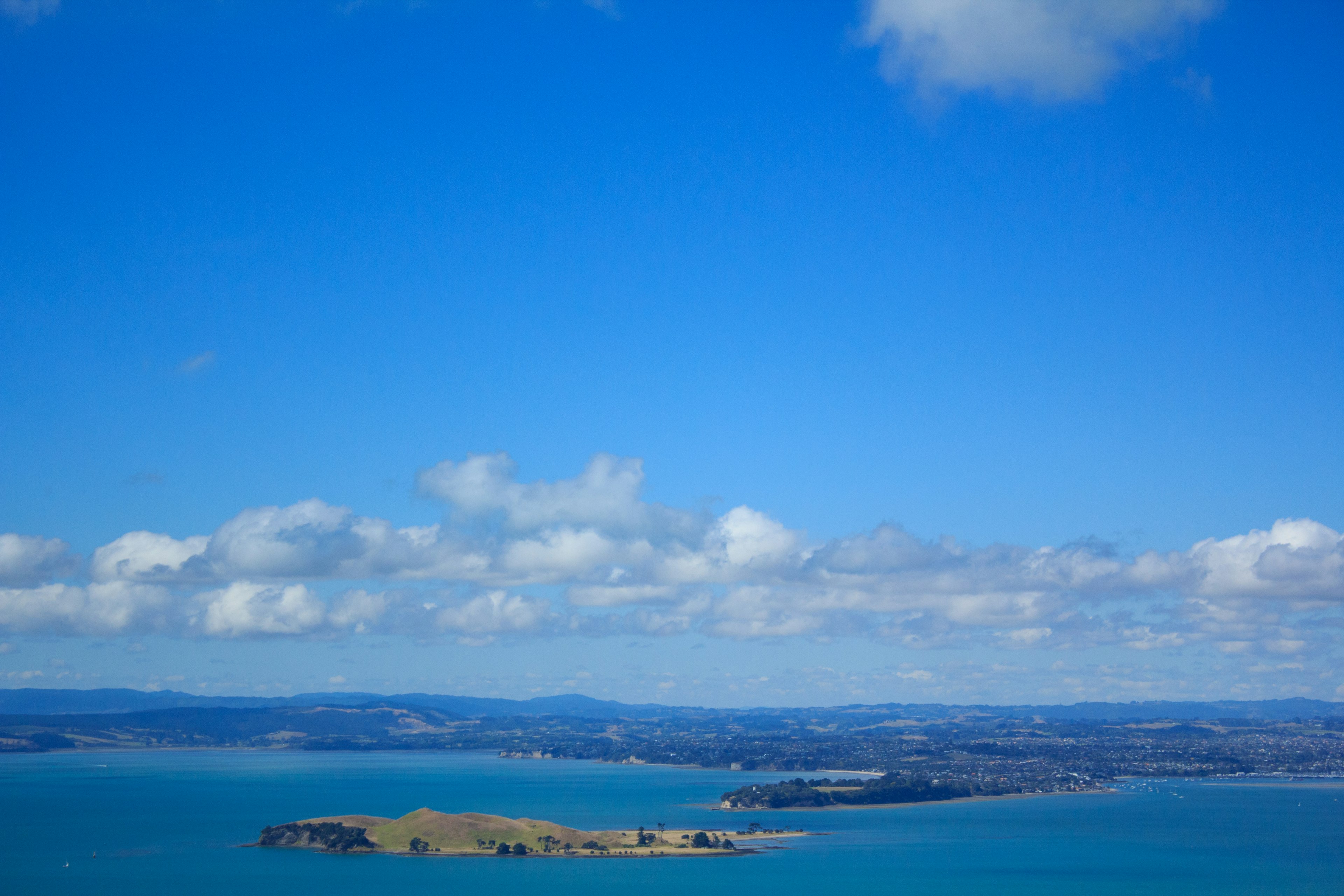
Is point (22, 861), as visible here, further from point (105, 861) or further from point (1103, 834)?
point (1103, 834)

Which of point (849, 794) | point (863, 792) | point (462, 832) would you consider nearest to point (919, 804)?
point (863, 792)

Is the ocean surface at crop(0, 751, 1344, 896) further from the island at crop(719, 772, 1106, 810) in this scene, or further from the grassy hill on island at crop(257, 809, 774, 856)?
the island at crop(719, 772, 1106, 810)

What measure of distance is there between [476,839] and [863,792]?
7265 cm

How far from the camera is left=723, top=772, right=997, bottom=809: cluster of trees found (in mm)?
164250

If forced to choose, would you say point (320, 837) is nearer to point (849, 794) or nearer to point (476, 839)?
point (476, 839)

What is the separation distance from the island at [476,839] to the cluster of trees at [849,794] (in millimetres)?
41381

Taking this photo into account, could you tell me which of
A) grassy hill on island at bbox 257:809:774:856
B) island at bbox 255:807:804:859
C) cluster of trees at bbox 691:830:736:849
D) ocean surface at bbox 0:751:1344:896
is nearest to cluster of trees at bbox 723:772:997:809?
ocean surface at bbox 0:751:1344:896

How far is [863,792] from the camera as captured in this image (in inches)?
6831

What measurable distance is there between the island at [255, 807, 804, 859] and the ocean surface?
6.60ft

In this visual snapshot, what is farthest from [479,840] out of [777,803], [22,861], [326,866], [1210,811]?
[1210,811]

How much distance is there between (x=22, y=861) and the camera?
375 feet

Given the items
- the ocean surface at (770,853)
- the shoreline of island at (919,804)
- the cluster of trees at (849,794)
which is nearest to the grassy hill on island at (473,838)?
the ocean surface at (770,853)

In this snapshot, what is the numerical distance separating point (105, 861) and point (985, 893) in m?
78.3

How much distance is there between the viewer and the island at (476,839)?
115 meters
